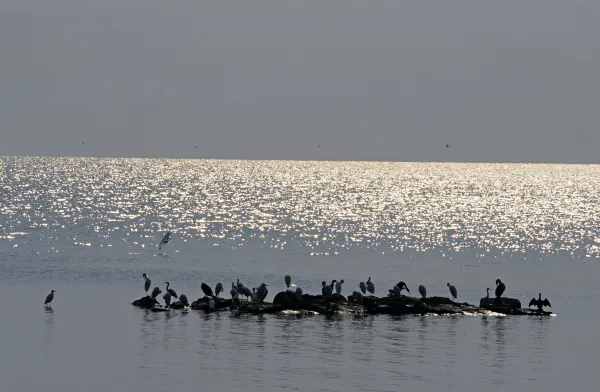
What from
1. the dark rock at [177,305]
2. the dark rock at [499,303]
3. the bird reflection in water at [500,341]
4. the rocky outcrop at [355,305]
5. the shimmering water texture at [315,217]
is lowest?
the bird reflection in water at [500,341]

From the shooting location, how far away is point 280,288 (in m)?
56.6

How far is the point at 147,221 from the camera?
10906 centimetres

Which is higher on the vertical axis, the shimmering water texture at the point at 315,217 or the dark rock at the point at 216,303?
the shimmering water texture at the point at 315,217

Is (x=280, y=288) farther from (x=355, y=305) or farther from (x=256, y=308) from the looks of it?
(x=256, y=308)

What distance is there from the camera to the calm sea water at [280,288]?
35.8 m

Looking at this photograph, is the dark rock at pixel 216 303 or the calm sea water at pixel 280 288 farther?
the dark rock at pixel 216 303

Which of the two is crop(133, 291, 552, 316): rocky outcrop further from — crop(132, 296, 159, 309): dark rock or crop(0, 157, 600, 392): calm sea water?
crop(0, 157, 600, 392): calm sea water

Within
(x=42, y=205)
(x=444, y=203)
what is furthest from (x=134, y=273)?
(x=444, y=203)

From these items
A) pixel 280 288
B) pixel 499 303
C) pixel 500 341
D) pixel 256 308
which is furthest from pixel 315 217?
pixel 500 341

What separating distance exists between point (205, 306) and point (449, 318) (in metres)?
10.5

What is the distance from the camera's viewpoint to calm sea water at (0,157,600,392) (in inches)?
1410

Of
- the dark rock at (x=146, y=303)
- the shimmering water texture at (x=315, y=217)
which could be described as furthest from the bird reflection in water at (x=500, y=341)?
the shimmering water texture at (x=315, y=217)

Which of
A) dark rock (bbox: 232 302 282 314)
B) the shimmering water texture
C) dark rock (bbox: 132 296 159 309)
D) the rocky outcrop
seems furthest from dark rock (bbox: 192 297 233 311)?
the shimmering water texture

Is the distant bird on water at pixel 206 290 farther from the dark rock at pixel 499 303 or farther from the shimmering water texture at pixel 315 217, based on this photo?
the shimmering water texture at pixel 315 217
